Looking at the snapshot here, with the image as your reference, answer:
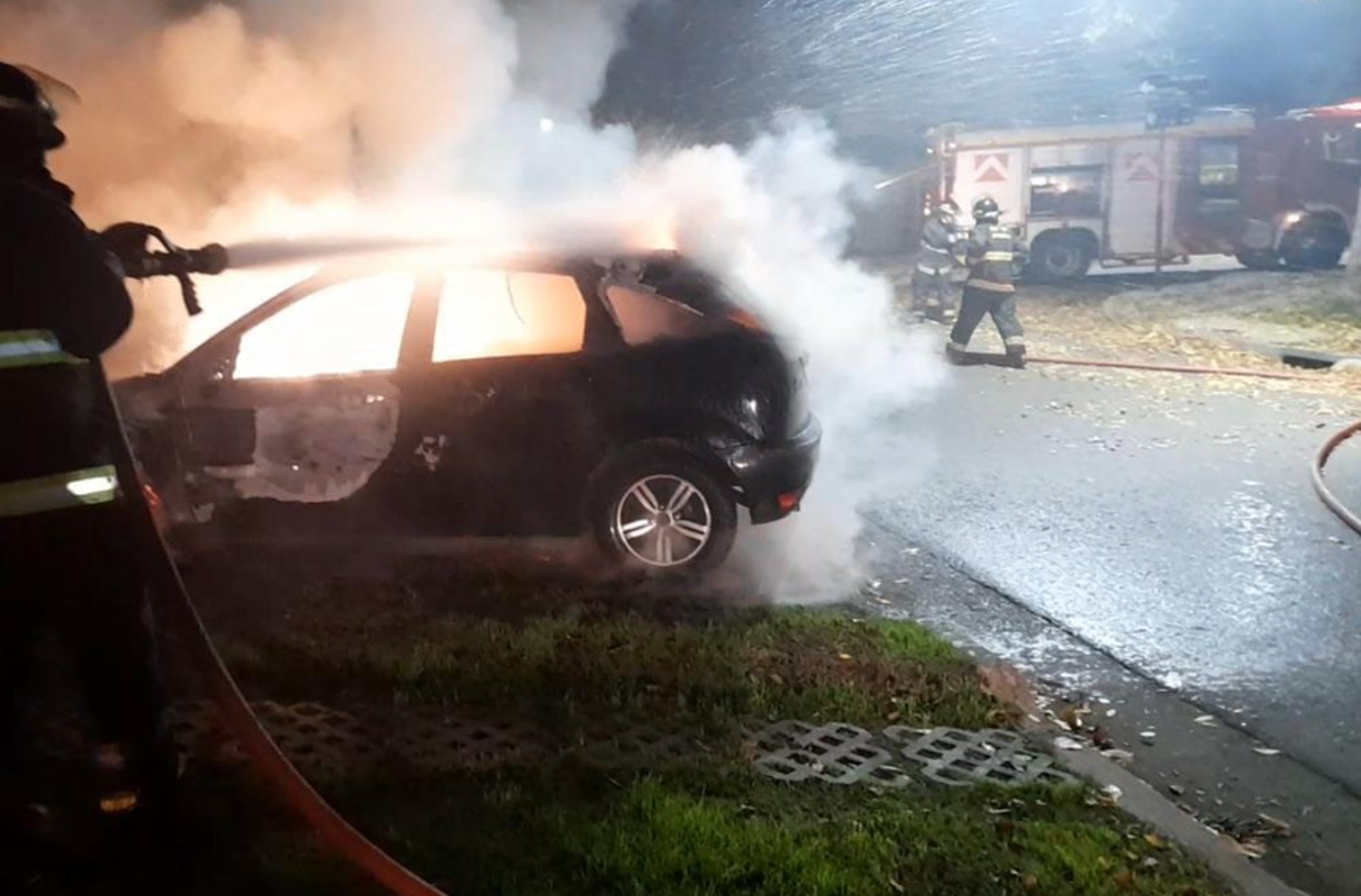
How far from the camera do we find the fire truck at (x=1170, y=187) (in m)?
20.1

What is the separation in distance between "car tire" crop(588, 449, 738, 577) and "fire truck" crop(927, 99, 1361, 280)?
54.6ft

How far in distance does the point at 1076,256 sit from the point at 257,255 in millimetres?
18359

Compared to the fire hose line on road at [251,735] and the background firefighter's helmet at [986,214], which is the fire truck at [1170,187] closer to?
the background firefighter's helmet at [986,214]

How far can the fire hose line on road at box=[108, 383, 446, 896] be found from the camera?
320 cm

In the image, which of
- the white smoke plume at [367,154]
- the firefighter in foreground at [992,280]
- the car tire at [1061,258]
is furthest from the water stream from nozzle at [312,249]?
the car tire at [1061,258]

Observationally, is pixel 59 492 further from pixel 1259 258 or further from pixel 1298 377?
pixel 1259 258

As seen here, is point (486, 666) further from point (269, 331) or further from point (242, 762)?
point (269, 331)

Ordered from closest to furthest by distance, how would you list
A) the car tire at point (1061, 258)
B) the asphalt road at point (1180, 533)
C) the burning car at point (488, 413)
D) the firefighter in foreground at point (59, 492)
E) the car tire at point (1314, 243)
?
the firefighter in foreground at point (59, 492), the asphalt road at point (1180, 533), the burning car at point (488, 413), the car tire at point (1314, 243), the car tire at point (1061, 258)

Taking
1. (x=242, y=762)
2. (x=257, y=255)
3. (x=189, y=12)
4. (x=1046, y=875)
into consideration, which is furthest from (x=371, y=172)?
(x=1046, y=875)

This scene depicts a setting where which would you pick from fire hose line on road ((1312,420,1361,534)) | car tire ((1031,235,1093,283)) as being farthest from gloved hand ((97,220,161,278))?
car tire ((1031,235,1093,283))

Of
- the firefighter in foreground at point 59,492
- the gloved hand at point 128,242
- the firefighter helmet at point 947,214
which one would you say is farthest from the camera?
the firefighter helmet at point 947,214

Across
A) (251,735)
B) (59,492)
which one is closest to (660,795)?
(251,735)

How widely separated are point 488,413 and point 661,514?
98 centimetres

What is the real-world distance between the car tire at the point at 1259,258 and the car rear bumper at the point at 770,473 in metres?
17.7
